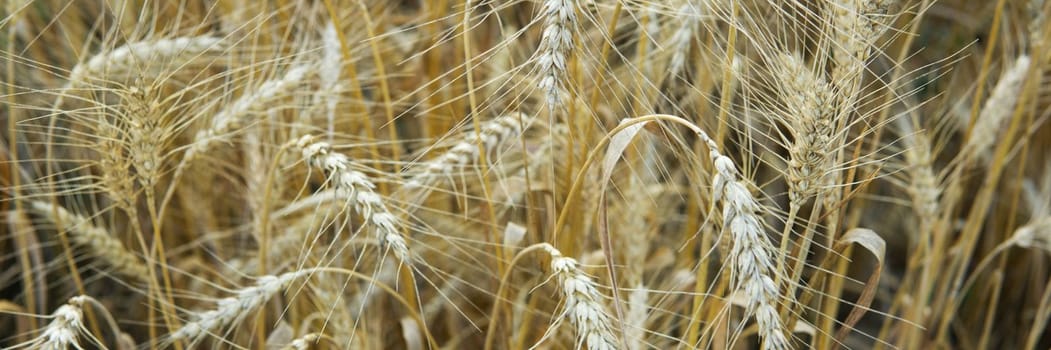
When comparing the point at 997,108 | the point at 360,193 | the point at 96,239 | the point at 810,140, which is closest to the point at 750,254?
the point at 810,140

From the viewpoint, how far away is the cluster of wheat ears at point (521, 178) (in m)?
0.91

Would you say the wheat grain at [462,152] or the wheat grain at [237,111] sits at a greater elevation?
the wheat grain at [237,111]

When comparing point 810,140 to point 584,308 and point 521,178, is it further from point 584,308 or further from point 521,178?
point 521,178

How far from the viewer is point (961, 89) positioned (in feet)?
6.66

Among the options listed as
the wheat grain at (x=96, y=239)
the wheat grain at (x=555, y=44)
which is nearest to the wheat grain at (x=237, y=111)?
the wheat grain at (x=96, y=239)

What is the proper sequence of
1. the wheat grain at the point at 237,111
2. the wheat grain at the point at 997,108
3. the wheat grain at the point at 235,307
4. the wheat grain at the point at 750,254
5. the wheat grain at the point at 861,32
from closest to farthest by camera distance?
the wheat grain at the point at 750,254 → the wheat grain at the point at 861,32 → the wheat grain at the point at 235,307 → the wheat grain at the point at 237,111 → the wheat grain at the point at 997,108

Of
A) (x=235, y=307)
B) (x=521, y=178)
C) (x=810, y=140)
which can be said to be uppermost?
(x=810, y=140)

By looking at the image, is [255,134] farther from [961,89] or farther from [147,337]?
[961,89]

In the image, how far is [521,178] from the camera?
1.21m

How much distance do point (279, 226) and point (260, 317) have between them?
0.39 m

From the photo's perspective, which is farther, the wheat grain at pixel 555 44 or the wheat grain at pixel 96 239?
the wheat grain at pixel 96 239

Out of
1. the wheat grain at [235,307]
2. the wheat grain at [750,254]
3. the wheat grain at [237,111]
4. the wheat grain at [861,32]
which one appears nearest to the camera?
the wheat grain at [750,254]

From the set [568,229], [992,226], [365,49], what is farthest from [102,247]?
[992,226]

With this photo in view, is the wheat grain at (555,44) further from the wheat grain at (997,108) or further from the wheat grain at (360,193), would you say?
the wheat grain at (997,108)
